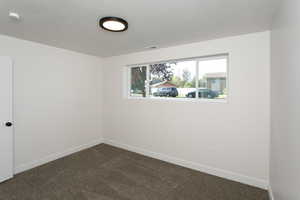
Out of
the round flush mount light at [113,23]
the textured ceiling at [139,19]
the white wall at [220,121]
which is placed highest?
the textured ceiling at [139,19]

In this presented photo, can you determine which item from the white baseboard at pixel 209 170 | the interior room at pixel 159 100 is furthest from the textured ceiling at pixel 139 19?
the white baseboard at pixel 209 170

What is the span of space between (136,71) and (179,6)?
232cm

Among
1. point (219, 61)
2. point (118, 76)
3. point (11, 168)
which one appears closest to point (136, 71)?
point (118, 76)

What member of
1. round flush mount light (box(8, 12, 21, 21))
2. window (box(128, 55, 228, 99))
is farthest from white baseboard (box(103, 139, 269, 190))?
round flush mount light (box(8, 12, 21, 21))

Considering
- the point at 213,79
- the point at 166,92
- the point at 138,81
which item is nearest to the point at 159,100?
the point at 166,92

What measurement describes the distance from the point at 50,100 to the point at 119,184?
2257 mm

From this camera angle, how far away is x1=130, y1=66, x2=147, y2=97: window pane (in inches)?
144

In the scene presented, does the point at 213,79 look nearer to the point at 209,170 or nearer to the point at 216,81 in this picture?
the point at 216,81

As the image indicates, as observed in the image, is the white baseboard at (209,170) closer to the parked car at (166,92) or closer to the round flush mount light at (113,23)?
the parked car at (166,92)

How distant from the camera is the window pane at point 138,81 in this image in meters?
3.65

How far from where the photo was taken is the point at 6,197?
1.99 m

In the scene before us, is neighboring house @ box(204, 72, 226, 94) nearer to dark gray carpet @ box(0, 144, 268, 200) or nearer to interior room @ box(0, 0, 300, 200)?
interior room @ box(0, 0, 300, 200)

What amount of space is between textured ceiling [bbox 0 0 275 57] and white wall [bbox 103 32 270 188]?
0.99ft

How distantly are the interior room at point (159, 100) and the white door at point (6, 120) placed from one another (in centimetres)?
2
